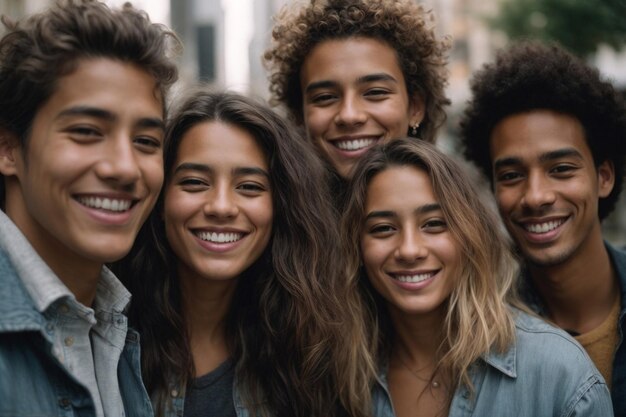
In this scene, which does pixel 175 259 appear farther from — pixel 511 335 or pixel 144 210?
pixel 511 335

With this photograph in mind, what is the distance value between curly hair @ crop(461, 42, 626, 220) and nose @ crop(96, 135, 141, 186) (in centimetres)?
246

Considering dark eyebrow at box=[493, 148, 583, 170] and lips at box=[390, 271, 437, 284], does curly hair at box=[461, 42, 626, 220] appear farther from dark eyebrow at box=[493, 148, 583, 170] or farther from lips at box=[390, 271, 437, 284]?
lips at box=[390, 271, 437, 284]

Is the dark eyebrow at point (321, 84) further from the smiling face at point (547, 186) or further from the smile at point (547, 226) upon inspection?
the smile at point (547, 226)

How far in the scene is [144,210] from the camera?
3.00 meters

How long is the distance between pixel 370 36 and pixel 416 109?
2.13 feet

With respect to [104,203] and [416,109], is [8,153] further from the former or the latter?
[416,109]

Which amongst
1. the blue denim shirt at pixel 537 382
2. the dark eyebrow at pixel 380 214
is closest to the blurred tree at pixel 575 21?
the dark eyebrow at pixel 380 214

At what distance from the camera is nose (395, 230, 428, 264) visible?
3.59 meters

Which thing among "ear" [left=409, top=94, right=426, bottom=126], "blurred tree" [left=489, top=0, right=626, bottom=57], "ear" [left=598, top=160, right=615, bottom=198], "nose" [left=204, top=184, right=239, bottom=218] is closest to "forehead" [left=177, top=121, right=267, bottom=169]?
"nose" [left=204, top=184, right=239, bottom=218]

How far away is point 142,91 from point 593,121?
278 cm

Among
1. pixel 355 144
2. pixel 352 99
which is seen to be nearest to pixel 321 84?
pixel 352 99

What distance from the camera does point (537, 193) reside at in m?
3.98

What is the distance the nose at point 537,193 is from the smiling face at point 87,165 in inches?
84.9

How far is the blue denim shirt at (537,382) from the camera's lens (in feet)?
11.0
